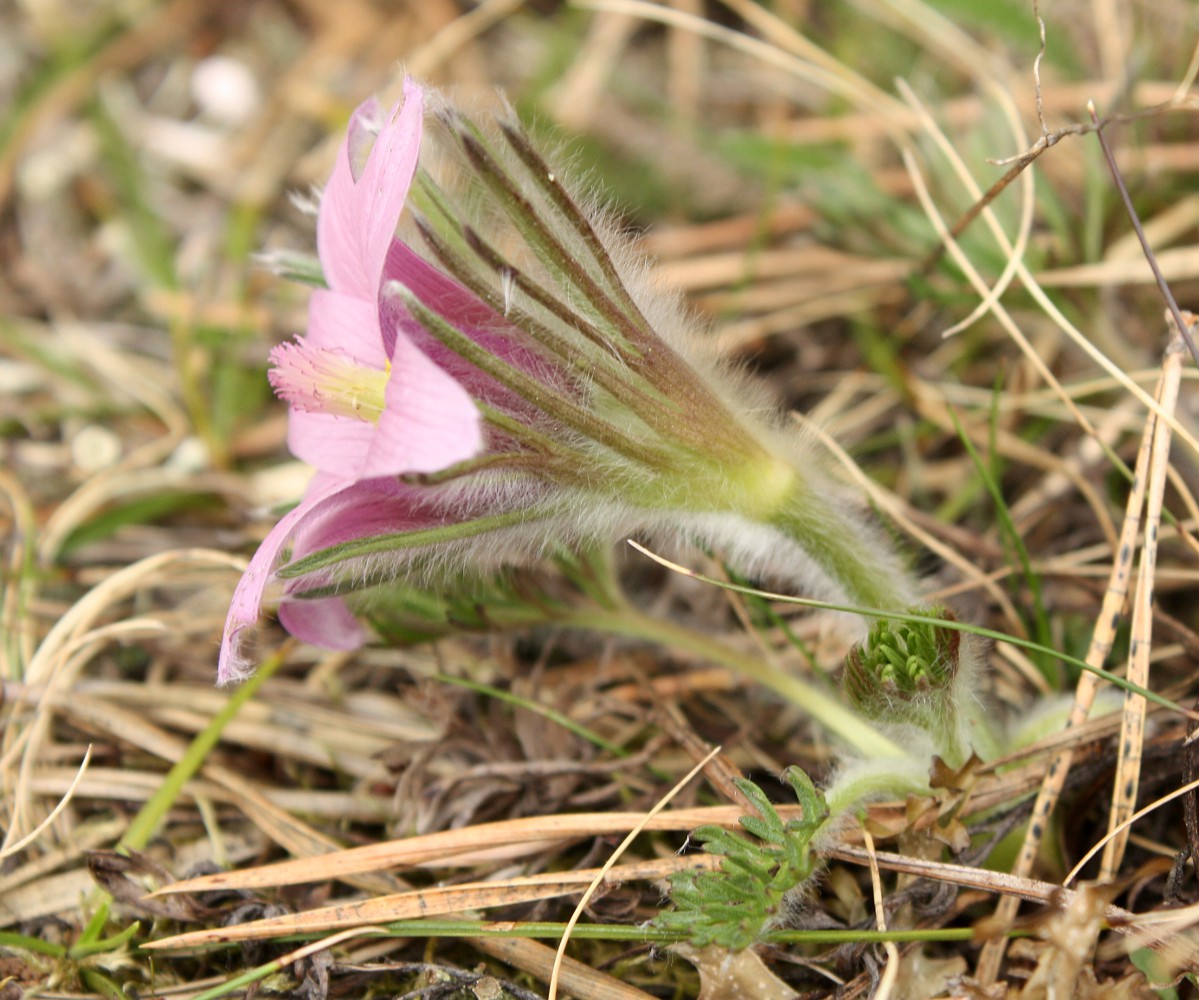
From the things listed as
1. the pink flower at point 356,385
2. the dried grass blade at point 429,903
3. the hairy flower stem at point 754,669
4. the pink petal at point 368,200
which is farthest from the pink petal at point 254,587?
the hairy flower stem at point 754,669

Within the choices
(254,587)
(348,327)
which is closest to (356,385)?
(348,327)

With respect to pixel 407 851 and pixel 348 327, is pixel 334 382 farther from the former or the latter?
pixel 407 851

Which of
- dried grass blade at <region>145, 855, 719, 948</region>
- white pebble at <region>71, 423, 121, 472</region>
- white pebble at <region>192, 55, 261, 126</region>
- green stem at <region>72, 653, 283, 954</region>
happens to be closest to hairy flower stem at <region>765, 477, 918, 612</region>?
dried grass blade at <region>145, 855, 719, 948</region>

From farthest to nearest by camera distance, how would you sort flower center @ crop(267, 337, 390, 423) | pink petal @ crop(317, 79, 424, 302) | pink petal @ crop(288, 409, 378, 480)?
pink petal @ crop(288, 409, 378, 480) → flower center @ crop(267, 337, 390, 423) → pink petal @ crop(317, 79, 424, 302)

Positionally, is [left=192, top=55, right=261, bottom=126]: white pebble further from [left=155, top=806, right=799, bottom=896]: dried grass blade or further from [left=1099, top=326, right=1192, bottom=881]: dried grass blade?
[left=1099, top=326, right=1192, bottom=881]: dried grass blade

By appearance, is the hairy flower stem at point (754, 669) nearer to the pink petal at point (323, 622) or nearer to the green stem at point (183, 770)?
the pink petal at point (323, 622)

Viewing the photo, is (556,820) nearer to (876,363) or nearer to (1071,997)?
(1071,997)

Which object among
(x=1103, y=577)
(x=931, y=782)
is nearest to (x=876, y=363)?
(x=1103, y=577)

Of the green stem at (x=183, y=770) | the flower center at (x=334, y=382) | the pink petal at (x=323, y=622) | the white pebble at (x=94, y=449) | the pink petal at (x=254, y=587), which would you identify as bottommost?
the green stem at (x=183, y=770)
